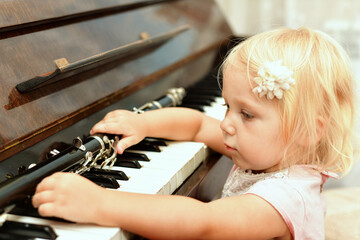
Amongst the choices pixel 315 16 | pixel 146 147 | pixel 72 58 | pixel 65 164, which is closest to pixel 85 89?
pixel 72 58

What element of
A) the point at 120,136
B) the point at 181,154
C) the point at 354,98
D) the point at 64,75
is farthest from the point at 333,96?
the point at 64,75

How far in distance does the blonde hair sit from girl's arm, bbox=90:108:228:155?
255 mm

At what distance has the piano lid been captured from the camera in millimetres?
961

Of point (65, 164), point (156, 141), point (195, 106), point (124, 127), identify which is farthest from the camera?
point (195, 106)

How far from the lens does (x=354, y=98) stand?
99cm

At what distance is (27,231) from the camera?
69cm

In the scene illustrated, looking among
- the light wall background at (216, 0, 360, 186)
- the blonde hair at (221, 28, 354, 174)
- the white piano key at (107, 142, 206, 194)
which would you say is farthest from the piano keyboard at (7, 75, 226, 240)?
the light wall background at (216, 0, 360, 186)

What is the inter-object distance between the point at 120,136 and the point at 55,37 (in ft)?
1.05

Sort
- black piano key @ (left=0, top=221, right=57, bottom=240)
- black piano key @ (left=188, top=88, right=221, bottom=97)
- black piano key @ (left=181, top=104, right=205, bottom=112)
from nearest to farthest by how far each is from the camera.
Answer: black piano key @ (left=0, top=221, right=57, bottom=240), black piano key @ (left=181, top=104, right=205, bottom=112), black piano key @ (left=188, top=88, right=221, bottom=97)

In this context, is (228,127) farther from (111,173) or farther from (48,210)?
(48,210)

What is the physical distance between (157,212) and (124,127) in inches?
13.3

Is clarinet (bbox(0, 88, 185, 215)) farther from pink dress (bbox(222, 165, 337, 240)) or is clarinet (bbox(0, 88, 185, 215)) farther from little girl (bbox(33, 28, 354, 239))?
pink dress (bbox(222, 165, 337, 240))

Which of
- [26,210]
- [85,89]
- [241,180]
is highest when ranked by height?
[85,89]

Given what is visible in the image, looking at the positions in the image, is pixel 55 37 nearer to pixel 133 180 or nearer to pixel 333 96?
pixel 133 180
